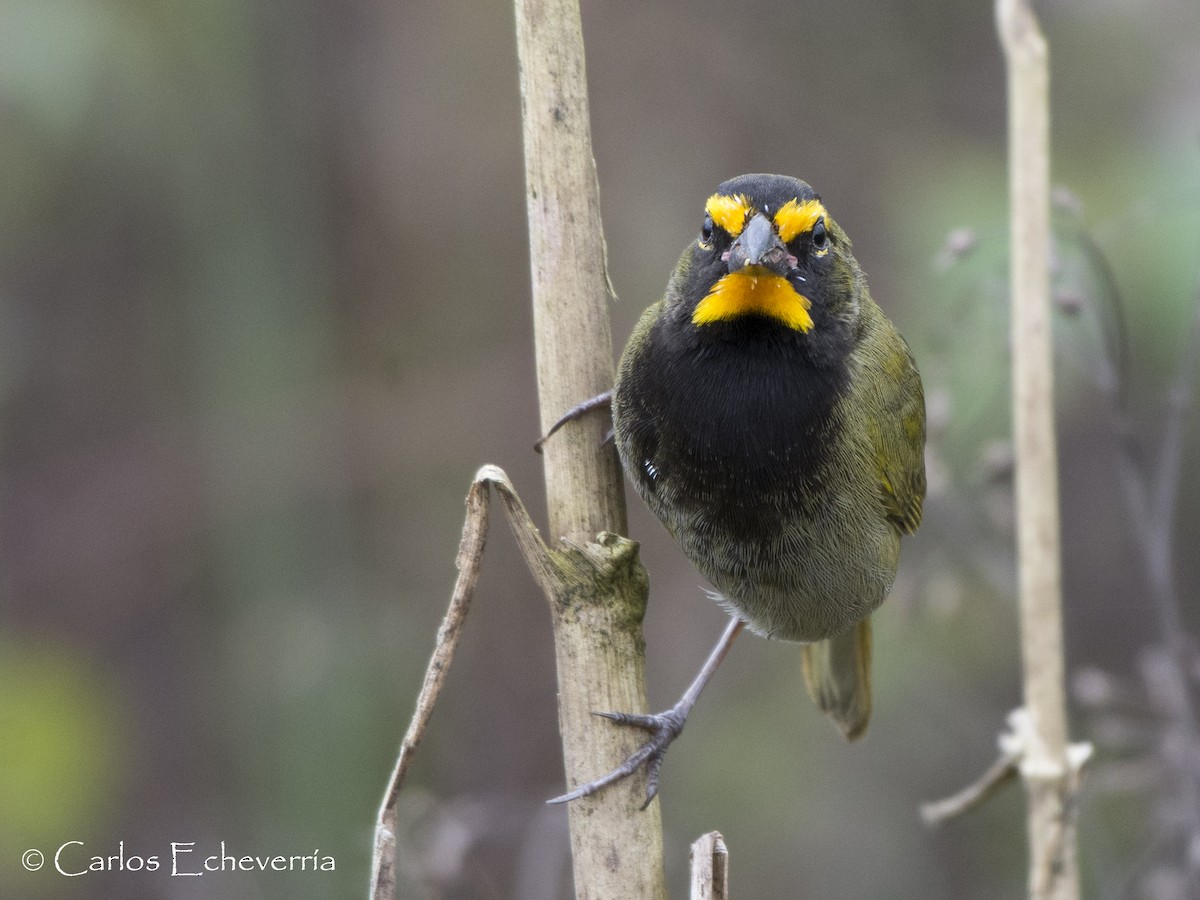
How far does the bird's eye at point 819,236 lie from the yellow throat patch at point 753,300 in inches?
5.2

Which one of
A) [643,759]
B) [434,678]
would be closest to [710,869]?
[643,759]

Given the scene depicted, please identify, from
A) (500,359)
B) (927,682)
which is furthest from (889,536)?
(500,359)

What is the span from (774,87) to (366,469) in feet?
9.10

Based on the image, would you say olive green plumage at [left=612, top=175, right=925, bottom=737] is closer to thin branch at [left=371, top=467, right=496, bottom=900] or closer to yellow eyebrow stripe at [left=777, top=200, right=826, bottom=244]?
yellow eyebrow stripe at [left=777, top=200, right=826, bottom=244]

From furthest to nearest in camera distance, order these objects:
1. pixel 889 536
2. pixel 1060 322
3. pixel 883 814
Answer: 1. pixel 883 814
2. pixel 1060 322
3. pixel 889 536

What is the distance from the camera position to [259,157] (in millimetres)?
5578

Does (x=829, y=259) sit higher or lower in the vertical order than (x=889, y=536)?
higher

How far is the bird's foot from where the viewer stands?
2.64 meters

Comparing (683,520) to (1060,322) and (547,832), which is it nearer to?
(547,832)

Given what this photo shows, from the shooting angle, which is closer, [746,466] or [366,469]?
[746,466]

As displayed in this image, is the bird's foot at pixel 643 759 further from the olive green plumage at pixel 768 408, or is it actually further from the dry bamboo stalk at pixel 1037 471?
the dry bamboo stalk at pixel 1037 471

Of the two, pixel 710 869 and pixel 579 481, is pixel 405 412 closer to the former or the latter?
pixel 579 481

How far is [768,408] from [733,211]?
0.50 meters

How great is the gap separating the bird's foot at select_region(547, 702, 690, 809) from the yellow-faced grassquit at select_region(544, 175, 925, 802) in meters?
0.02
